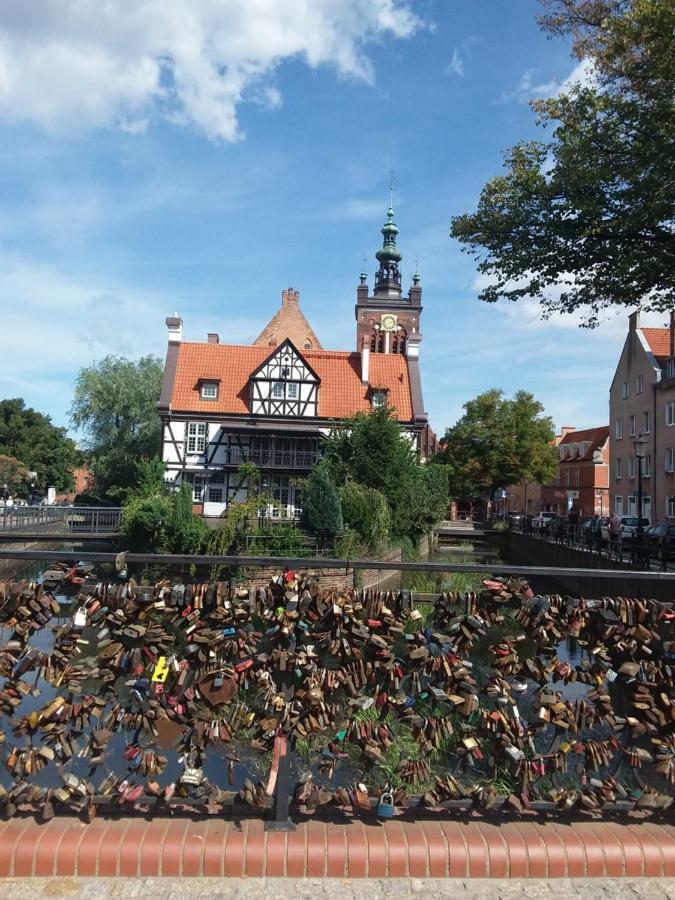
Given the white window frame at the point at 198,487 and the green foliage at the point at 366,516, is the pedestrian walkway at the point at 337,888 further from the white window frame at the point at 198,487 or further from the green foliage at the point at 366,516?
the white window frame at the point at 198,487

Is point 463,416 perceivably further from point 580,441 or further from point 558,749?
point 558,749

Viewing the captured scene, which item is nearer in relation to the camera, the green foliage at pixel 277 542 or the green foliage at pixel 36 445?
the green foliage at pixel 277 542

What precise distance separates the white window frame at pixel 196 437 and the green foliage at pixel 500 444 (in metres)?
21.9

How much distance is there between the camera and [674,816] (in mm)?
3652

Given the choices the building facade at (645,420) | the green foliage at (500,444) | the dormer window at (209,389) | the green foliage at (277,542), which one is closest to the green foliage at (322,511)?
the green foliage at (277,542)

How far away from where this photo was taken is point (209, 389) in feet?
134

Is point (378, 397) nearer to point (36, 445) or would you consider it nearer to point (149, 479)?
point (149, 479)

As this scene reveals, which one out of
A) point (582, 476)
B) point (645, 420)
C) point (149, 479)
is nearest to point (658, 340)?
point (645, 420)

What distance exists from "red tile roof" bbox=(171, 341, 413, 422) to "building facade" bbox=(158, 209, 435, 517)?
60mm

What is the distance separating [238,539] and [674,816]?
66.5ft

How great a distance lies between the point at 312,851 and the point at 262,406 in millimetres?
37406

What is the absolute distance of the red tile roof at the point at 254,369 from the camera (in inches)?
1597

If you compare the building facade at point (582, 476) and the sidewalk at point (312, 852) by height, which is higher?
the building facade at point (582, 476)

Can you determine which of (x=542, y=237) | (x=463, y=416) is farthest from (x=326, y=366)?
(x=542, y=237)
